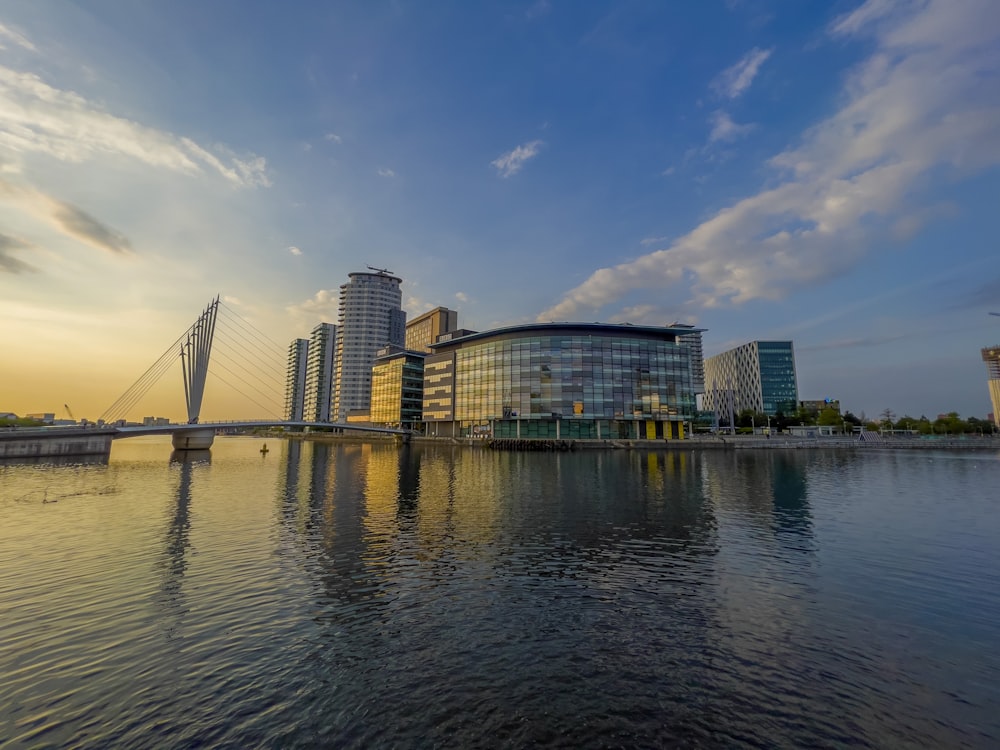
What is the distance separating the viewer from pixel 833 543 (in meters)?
24.7

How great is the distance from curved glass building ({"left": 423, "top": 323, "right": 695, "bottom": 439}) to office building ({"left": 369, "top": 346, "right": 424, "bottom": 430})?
200ft

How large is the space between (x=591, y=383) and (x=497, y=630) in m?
119

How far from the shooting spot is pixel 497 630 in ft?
46.4

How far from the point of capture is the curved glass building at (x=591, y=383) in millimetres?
129250

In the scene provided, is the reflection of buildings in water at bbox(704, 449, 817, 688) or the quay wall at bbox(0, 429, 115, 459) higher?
the quay wall at bbox(0, 429, 115, 459)

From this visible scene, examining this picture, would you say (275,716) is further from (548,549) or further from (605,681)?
(548,549)

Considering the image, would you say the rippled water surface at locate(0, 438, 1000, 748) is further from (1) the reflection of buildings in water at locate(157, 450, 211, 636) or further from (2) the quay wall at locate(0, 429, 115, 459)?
(2) the quay wall at locate(0, 429, 115, 459)

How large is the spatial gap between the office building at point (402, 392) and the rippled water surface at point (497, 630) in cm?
15752

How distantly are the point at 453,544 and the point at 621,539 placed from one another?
9937 millimetres

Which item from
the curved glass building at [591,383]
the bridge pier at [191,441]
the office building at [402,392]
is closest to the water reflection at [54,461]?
the bridge pier at [191,441]

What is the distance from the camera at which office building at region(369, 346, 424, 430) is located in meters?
189

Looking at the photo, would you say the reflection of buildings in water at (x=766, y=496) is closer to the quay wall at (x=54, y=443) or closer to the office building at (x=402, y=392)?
the quay wall at (x=54, y=443)

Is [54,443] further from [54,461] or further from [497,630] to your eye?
[497,630]

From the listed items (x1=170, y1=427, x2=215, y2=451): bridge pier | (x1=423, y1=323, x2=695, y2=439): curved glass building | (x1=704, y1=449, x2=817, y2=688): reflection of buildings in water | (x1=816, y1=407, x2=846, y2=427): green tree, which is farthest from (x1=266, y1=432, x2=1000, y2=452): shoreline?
(x1=704, y1=449, x2=817, y2=688): reflection of buildings in water
